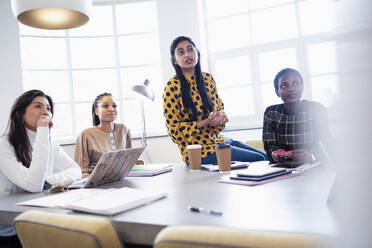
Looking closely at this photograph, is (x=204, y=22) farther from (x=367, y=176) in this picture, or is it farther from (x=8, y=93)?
(x=367, y=176)

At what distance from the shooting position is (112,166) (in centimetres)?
126

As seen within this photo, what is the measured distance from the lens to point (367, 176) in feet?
0.80

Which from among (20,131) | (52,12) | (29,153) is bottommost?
(29,153)

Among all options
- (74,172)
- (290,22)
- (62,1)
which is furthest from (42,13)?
(290,22)

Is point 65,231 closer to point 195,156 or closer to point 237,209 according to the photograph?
point 237,209

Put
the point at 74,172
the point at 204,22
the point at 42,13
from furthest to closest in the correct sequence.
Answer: the point at 204,22
the point at 42,13
the point at 74,172

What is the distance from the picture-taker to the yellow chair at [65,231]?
22.1 inches

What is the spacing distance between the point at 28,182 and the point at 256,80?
3078mm

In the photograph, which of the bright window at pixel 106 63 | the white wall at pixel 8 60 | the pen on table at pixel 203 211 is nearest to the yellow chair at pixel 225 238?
the pen on table at pixel 203 211

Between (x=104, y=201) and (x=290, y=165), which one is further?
(x=290, y=165)

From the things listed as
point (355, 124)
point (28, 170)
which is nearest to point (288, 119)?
point (28, 170)

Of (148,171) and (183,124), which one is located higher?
(183,124)

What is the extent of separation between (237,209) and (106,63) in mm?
3906

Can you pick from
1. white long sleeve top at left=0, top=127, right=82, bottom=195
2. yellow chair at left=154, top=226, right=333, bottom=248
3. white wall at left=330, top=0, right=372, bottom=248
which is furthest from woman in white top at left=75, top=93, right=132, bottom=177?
white wall at left=330, top=0, right=372, bottom=248
